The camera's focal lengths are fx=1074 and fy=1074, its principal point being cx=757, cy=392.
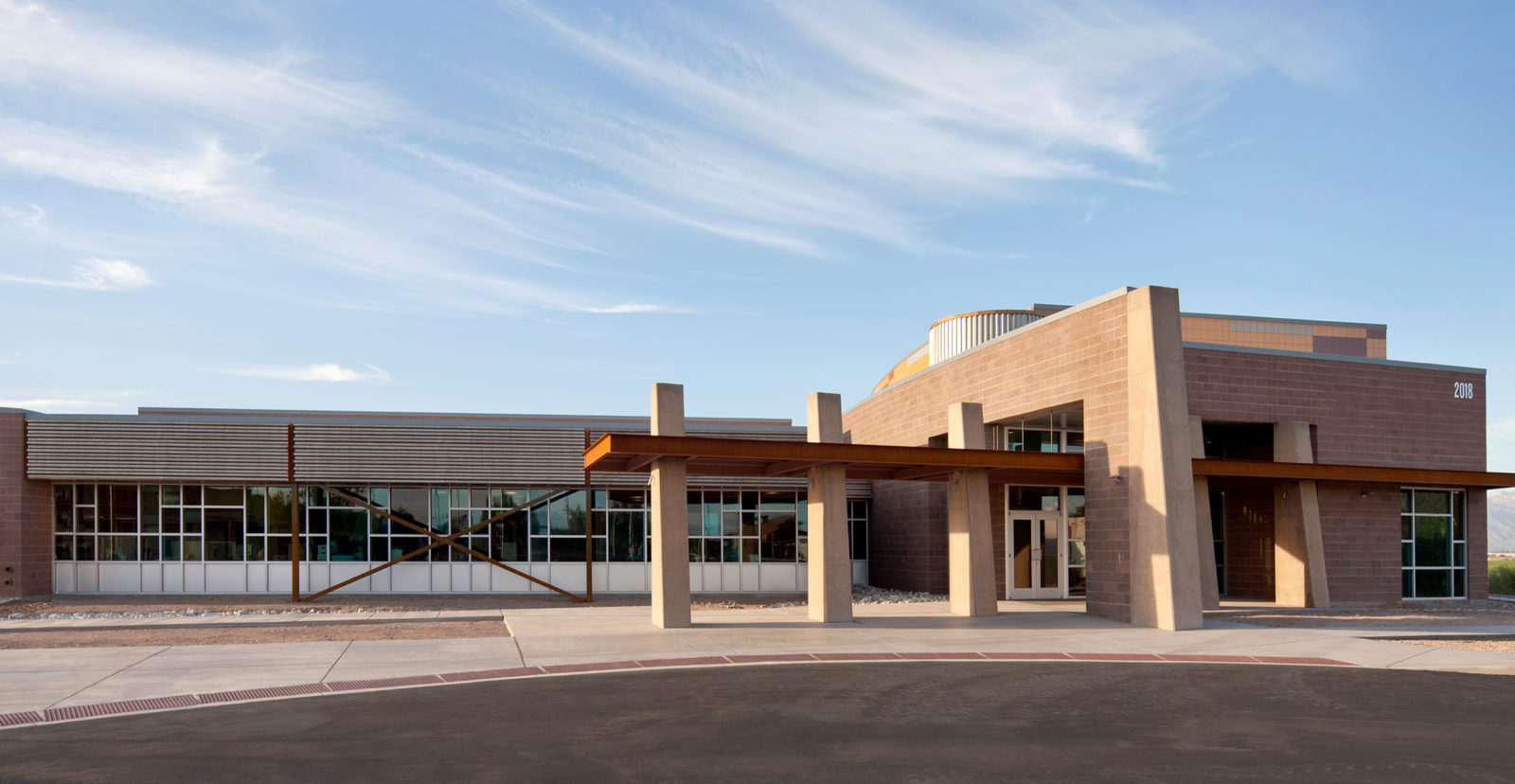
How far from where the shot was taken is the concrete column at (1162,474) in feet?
60.7

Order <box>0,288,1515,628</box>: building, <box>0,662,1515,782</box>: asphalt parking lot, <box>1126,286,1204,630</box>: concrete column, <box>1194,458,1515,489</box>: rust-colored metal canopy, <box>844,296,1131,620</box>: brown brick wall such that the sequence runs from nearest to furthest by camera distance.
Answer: <box>0,662,1515,782</box>: asphalt parking lot, <box>1126,286,1204,630</box>: concrete column, <box>844,296,1131,620</box>: brown brick wall, <box>1194,458,1515,489</box>: rust-colored metal canopy, <box>0,288,1515,628</box>: building

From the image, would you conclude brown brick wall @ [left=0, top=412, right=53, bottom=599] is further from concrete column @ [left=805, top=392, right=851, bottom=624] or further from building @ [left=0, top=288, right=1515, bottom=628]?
concrete column @ [left=805, top=392, right=851, bottom=624]

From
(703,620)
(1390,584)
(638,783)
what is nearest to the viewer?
(638,783)

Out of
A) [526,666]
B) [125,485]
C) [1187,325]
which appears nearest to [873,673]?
[526,666]

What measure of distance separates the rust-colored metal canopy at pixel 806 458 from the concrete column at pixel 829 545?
1.33ft

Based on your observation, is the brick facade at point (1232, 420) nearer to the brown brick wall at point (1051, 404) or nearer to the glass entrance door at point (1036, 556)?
the brown brick wall at point (1051, 404)

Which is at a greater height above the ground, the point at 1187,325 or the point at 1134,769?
the point at 1187,325

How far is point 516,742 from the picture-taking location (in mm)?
9109

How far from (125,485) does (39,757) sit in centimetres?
2078

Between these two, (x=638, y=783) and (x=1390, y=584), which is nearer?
(x=638, y=783)

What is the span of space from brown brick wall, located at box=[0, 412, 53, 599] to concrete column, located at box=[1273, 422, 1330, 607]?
2909 cm

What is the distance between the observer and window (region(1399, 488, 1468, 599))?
26.3 m

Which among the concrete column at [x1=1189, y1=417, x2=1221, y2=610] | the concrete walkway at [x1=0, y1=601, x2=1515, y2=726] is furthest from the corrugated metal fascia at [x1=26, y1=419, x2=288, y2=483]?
the concrete column at [x1=1189, y1=417, x2=1221, y2=610]

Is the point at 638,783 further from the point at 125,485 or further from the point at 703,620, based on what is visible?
the point at 125,485
